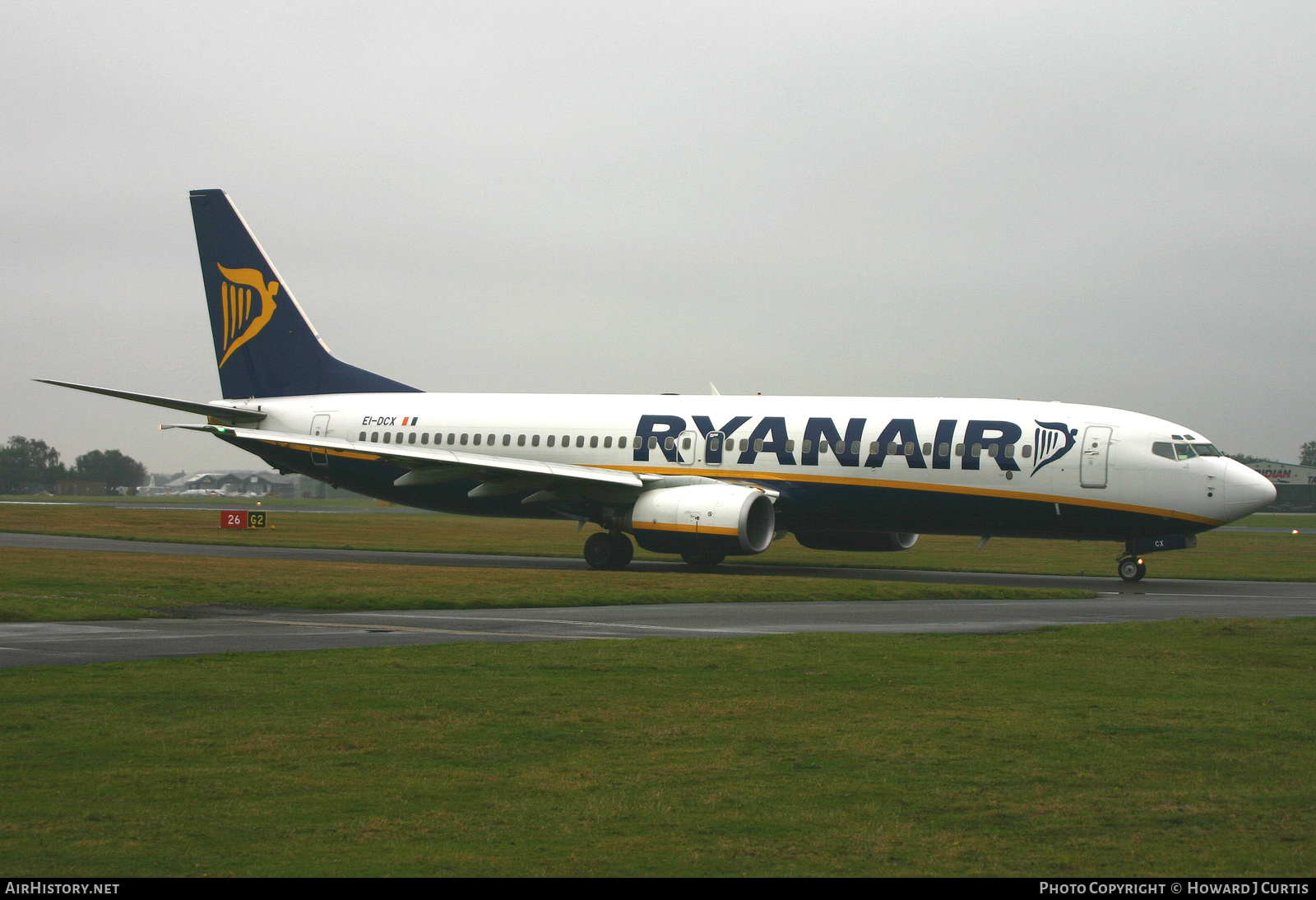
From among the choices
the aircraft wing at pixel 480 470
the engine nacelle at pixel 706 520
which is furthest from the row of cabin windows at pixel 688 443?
the engine nacelle at pixel 706 520

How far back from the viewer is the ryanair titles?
27.6 metres

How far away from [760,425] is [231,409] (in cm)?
1645

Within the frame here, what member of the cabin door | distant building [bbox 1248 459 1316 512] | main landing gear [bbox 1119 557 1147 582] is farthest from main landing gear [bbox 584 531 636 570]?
distant building [bbox 1248 459 1316 512]

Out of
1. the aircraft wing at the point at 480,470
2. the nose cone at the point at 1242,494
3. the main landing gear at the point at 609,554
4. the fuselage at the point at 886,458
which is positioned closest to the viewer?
the nose cone at the point at 1242,494

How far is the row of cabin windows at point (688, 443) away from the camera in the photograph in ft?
91.0

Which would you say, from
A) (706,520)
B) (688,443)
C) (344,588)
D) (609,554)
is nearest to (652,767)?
(344,588)

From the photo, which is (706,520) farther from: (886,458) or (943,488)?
(943,488)

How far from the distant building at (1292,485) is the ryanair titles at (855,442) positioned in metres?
88.7

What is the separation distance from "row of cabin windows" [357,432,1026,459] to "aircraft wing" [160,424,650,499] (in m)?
0.53

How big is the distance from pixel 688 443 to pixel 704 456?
1.82 feet

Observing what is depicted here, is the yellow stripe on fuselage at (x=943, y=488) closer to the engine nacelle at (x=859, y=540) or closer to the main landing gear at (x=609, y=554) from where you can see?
the main landing gear at (x=609, y=554)

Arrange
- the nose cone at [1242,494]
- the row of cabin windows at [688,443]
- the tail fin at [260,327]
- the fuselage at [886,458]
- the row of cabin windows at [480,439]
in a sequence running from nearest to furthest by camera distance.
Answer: the nose cone at [1242,494], the fuselage at [886,458], the row of cabin windows at [688,443], the row of cabin windows at [480,439], the tail fin at [260,327]

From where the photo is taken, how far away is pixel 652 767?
27.2ft

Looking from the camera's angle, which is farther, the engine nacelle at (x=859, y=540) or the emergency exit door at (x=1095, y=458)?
the engine nacelle at (x=859, y=540)
